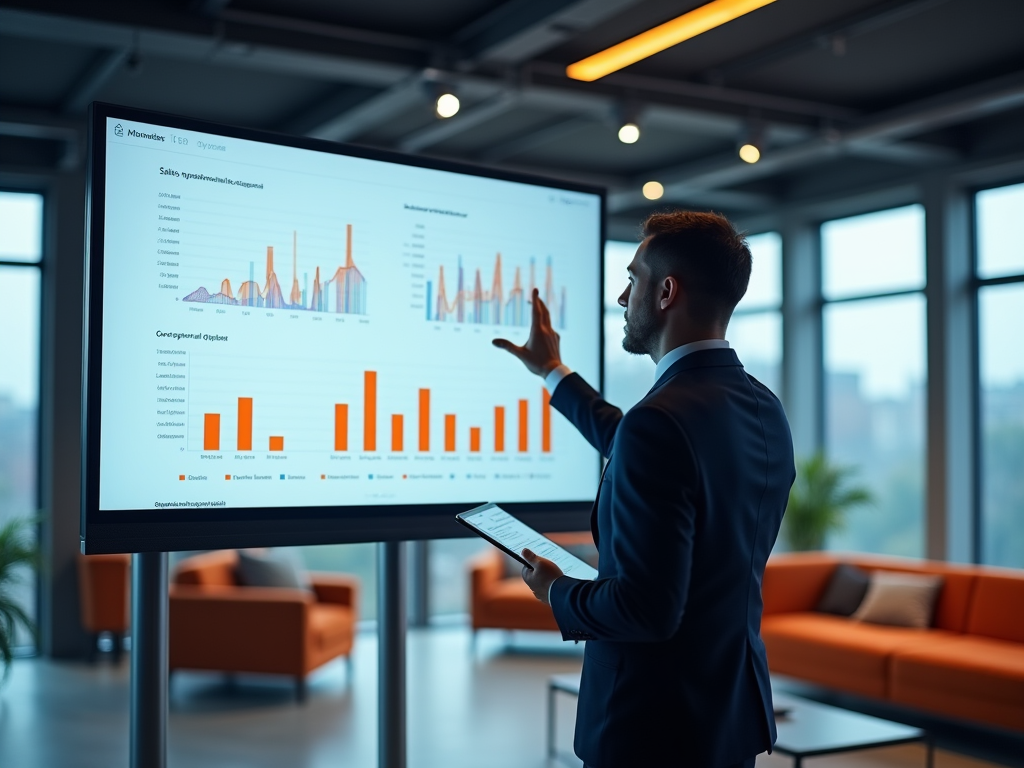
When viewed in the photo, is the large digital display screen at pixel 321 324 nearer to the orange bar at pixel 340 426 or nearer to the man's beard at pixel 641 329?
the orange bar at pixel 340 426

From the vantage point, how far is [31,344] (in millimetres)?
7137

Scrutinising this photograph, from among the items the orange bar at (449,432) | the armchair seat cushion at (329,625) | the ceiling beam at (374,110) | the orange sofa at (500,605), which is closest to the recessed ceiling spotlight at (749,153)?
the ceiling beam at (374,110)

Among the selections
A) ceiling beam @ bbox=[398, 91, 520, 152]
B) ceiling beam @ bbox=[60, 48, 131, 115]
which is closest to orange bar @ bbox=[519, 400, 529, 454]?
ceiling beam @ bbox=[398, 91, 520, 152]

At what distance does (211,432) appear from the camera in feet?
7.67

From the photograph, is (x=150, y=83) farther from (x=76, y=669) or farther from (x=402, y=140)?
(x=76, y=669)

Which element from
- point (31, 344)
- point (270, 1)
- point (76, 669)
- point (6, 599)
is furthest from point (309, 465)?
point (31, 344)

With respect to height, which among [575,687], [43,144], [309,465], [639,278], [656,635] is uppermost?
[43,144]

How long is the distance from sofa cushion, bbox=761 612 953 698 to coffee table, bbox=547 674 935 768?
36.9 inches

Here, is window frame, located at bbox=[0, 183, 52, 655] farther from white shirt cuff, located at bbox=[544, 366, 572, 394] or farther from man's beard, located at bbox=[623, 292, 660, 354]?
man's beard, located at bbox=[623, 292, 660, 354]

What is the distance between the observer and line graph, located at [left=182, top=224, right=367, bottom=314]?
93.1 inches

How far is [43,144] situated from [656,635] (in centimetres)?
684

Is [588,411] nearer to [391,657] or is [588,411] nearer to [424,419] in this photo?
[424,419]

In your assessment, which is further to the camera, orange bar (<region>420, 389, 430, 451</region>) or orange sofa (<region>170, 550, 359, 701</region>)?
orange sofa (<region>170, 550, 359, 701</region>)

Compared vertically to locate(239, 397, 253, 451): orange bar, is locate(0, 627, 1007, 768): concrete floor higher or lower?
lower
